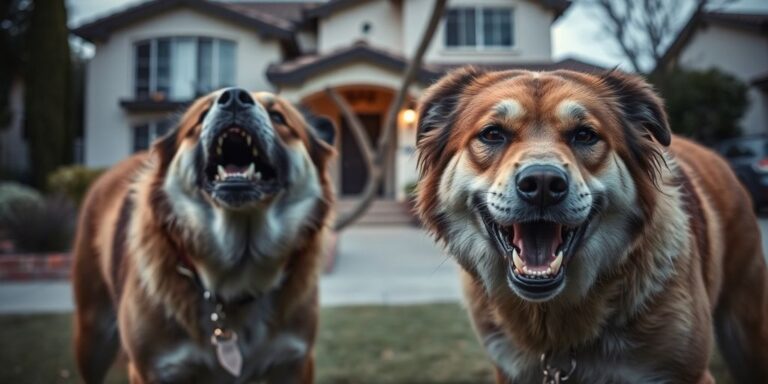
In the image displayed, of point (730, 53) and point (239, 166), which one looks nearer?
point (239, 166)

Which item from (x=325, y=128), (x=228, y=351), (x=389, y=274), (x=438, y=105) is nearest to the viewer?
(x=438, y=105)

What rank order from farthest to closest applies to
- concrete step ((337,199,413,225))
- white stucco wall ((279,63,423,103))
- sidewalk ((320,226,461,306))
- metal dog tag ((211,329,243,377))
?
white stucco wall ((279,63,423,103)) → concrete step ((337,199,413,225)) → sidewalk ((320,226,461,306)) → metal dog tag ((211,329,243,377))

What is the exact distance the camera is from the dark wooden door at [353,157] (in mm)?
18438

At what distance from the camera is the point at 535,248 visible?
190 centimetres

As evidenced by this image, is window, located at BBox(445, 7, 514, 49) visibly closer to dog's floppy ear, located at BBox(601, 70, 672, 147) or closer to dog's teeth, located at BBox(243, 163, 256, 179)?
dog's teeth, located at BBox(243, 163, 256, 179)

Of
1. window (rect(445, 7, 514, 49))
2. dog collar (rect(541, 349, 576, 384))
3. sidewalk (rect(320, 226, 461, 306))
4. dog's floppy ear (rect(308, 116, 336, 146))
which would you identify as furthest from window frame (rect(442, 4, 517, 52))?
dog collar (rect(541, 349, 576, 384))

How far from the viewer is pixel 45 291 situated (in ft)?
23.4

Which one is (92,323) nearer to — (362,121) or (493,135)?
(493,135)

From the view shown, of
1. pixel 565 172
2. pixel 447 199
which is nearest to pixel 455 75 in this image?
pixel 447 199

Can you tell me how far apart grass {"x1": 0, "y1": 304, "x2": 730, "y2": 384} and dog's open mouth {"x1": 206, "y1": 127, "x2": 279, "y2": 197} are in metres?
1.73

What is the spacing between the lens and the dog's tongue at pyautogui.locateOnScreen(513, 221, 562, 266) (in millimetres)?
1890

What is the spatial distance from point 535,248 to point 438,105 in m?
0.78

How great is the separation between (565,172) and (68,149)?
21551 mm

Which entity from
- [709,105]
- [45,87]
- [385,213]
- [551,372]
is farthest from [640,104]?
[45,87]
